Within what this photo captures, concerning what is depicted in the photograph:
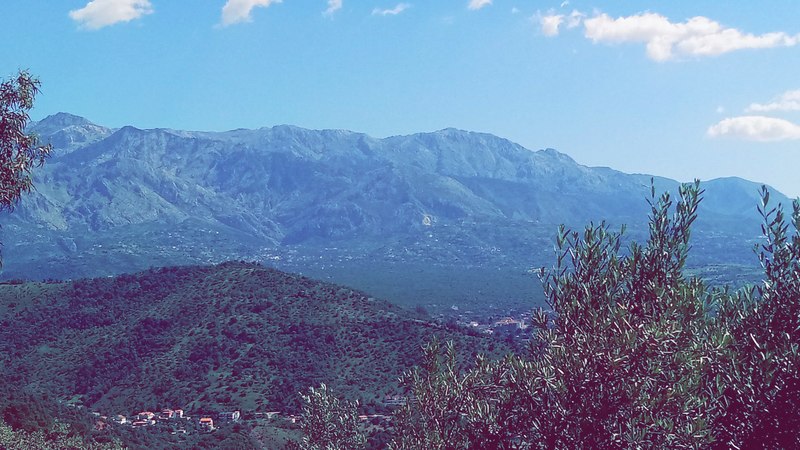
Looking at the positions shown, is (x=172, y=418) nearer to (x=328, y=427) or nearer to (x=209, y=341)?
(x=209, y=341)

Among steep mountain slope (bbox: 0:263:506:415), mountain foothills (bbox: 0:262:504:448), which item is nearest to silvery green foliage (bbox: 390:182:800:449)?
mountain foothills (bbox: 0:262:504:448)

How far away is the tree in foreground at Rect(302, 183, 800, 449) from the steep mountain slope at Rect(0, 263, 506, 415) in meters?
76.0

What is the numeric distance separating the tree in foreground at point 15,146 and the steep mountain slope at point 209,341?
248ft

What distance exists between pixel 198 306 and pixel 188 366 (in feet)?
87.9

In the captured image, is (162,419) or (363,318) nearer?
(162,419)

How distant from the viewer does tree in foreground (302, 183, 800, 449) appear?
11.7m

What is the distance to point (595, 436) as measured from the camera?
38.3ft

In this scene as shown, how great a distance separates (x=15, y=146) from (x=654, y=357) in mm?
15138

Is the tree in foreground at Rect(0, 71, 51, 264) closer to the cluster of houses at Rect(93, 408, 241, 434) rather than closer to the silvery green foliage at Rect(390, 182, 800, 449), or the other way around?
the silvery green foliage at Rect(390, 182, 800, 449)

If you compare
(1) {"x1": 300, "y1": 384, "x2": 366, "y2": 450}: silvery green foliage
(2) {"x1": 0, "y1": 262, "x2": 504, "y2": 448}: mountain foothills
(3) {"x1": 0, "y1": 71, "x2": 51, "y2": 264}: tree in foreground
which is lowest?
(2) {"x1": 0, "y1": 262, "x2": 504, "y2": 448}: mountain foothills

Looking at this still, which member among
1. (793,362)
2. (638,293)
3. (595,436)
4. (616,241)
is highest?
(616,241)

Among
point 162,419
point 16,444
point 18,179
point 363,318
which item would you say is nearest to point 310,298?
point 363,318

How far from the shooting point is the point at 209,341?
11062cm

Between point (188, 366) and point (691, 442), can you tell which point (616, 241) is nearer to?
point (691, 442)
